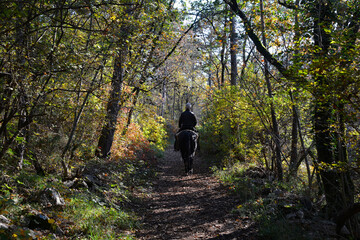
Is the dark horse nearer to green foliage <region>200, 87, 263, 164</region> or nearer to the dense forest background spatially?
green foliage <region>200, 87, 263, 164</region>

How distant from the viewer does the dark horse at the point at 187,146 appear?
1052 cm

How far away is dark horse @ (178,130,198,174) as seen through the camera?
10.5 metres

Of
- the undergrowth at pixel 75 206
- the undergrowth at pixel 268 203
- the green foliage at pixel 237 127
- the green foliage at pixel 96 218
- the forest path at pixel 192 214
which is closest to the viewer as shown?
the undergrowth at pixel 75 206

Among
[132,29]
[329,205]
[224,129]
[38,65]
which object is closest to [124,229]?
[38,65]

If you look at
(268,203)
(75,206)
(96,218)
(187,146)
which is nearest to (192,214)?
(268,203)

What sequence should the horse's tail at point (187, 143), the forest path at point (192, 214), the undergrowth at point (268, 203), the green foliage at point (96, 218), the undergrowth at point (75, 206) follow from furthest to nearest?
1. the horse's tail at point (187, 143)
2. the forest path at point (192, 214)
3. the undergrowth at point (268, 203)
4. the green foliage at point (96, 218)
5. the undergrowth at point (75, 206)

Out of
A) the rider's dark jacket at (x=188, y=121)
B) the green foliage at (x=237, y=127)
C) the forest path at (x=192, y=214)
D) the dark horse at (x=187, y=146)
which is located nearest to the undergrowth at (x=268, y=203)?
Answer: the forest path at (x=192, y=214)

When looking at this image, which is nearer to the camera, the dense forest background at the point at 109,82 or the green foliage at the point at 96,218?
the dense forest background at the point at 109,82

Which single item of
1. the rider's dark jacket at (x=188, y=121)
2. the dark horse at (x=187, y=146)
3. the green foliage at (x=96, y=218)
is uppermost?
the rider's dark jacket at (x=188, y=121)

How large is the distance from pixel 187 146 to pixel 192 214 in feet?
15.5

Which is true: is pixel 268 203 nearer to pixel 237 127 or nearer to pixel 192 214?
pixel 192 214

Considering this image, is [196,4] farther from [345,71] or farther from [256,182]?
[345,71]

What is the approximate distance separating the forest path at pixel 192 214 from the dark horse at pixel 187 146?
4.60 feet

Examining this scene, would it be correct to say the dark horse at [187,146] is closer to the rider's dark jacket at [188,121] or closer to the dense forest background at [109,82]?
the rider's dark jacket at [188,121]
